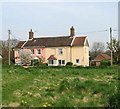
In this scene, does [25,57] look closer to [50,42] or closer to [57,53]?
[50,42]

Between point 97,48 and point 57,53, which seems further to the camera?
point 97,48

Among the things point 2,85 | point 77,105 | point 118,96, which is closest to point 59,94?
point 77,105

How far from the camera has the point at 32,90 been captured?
8.36 meters

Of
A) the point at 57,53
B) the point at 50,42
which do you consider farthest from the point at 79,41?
the point at 50,42

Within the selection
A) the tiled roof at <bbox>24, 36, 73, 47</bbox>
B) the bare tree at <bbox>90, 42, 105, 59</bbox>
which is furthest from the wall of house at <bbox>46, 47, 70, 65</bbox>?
the bare tree at <bbox>90, 42, 105, 59</bbox>

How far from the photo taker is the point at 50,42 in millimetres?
44250

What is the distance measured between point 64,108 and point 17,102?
186 centimetres

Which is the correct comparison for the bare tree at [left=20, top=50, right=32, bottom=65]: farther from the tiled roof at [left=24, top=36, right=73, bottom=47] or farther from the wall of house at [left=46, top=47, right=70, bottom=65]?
the wall of house at [left=46, top=47, right=70, bottom=65]

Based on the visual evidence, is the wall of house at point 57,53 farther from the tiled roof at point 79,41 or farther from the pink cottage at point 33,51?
the tiled roof at point 79,41

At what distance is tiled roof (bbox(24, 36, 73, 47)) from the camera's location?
42.4 m

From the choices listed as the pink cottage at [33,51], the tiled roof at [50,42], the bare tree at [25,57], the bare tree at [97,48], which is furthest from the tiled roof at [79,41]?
the bare tree at [97,48]

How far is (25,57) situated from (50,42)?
715cm

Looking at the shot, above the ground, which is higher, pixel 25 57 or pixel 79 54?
pixel 79 54

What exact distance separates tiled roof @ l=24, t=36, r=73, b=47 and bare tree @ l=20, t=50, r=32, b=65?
137 inches
